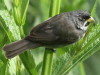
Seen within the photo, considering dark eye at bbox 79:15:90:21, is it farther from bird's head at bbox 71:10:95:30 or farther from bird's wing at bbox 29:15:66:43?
bird's wing at bbox 29:15:66:43

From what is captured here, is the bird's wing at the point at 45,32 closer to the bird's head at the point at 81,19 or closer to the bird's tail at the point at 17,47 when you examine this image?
the bird's tail at the point at 17,47

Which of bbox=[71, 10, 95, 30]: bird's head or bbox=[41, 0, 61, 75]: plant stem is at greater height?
bbox=[41, 0, 61, 75]: plant stem

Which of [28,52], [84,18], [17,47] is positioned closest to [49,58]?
[28,52]

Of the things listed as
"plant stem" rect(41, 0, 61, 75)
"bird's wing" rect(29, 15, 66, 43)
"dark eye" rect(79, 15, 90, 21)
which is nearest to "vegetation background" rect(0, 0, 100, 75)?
"plant stem" rect(41, 0, 61, 75)

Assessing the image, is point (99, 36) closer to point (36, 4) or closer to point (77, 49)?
point (77, 49)

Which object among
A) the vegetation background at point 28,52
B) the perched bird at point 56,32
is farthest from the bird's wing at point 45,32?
the vegetation background at point 28,52

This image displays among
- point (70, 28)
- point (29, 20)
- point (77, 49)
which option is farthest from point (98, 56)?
point (77, 49)

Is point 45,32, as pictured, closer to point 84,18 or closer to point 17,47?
point 17,47

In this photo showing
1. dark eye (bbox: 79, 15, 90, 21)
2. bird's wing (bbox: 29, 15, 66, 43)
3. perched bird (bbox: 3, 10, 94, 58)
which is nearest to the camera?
perched bird (bbox: 3, 10, 94, 58)
